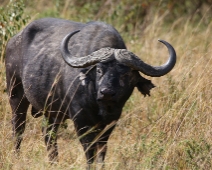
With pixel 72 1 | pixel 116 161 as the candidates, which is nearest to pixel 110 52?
pixel 116 161

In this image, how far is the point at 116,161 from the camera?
213 inches

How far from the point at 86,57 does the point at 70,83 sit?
0.36 meters

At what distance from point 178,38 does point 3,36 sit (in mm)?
3761

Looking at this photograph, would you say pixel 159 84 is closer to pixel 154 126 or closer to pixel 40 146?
pixel 154 126

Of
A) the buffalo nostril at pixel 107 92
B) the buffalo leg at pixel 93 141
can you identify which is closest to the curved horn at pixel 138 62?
the buffalo nostril at pixel 107 92

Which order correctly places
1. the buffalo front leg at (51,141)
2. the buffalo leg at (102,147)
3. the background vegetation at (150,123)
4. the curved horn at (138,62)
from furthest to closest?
the buffalo leg at (102,147) < the curved horn at (138,62) < the buffalo front leg at (51,141) < the background vegetation at (150,123)

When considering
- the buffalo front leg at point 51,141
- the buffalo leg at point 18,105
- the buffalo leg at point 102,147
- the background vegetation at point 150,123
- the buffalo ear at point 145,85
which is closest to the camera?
the background vegetation at point 150,123

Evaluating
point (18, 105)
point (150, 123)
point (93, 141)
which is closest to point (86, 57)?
point (93, 141)

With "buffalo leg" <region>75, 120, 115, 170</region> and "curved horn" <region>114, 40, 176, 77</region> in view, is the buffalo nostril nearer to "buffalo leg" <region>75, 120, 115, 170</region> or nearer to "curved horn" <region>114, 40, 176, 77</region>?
"curved horn" <region>114, 40, 176, 77</region>

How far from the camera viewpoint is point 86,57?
18.6 ft

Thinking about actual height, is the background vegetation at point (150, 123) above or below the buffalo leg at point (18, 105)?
above

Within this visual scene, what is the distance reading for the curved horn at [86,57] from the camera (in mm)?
5617

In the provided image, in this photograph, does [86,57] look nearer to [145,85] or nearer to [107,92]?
[107,92]

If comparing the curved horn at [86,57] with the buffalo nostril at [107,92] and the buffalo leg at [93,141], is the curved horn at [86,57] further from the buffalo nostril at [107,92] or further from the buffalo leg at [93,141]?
the buffalo leg at [93,141]
